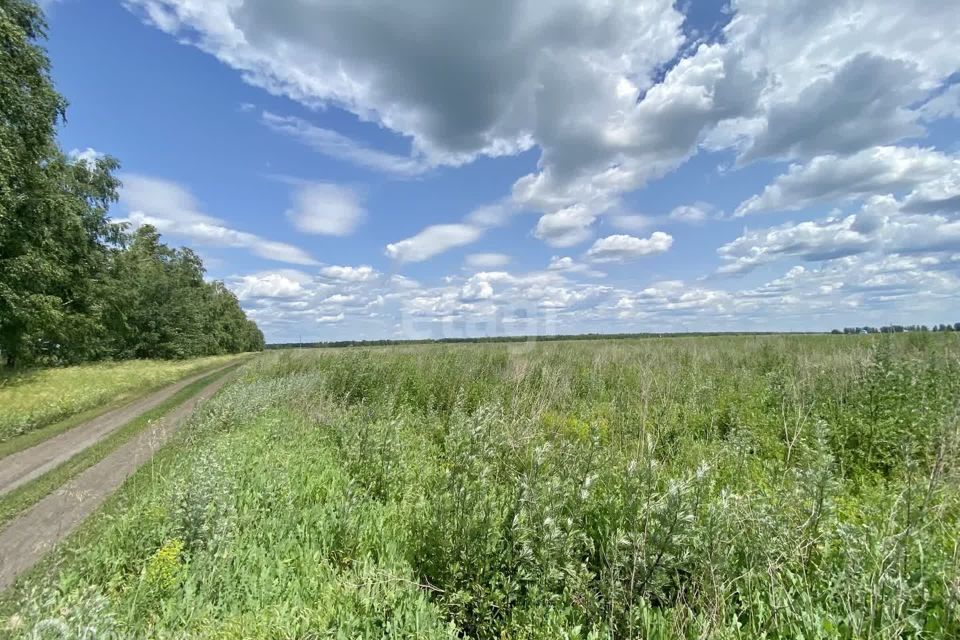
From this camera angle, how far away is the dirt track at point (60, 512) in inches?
190

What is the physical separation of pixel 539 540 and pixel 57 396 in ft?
66.7

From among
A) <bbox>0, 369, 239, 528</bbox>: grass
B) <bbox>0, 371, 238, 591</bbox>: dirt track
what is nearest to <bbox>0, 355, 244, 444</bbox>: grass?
<bbox>0, 369, 239, 528</bbox>: grass

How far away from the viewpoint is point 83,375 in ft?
67.2

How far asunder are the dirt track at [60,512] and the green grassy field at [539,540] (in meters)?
0.53

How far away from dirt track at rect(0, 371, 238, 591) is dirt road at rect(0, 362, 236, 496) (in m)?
1.03

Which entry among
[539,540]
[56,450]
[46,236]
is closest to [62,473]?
[56,450]

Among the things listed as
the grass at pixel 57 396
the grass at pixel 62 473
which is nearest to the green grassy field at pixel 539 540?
the grass at pixel 62 473

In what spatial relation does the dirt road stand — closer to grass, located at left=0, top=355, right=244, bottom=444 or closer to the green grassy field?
grass, located at left=0, top=355, right=244, bottom=444

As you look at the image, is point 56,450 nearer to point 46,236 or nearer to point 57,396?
point 57,396

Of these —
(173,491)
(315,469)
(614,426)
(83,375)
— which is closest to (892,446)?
(614,426)

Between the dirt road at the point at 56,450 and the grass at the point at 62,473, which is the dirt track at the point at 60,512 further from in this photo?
the dirt road at the point at 56,450

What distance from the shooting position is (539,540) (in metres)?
3.36

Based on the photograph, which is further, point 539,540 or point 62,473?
point 62,473

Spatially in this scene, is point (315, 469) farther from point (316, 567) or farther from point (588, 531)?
point (588, 531)
